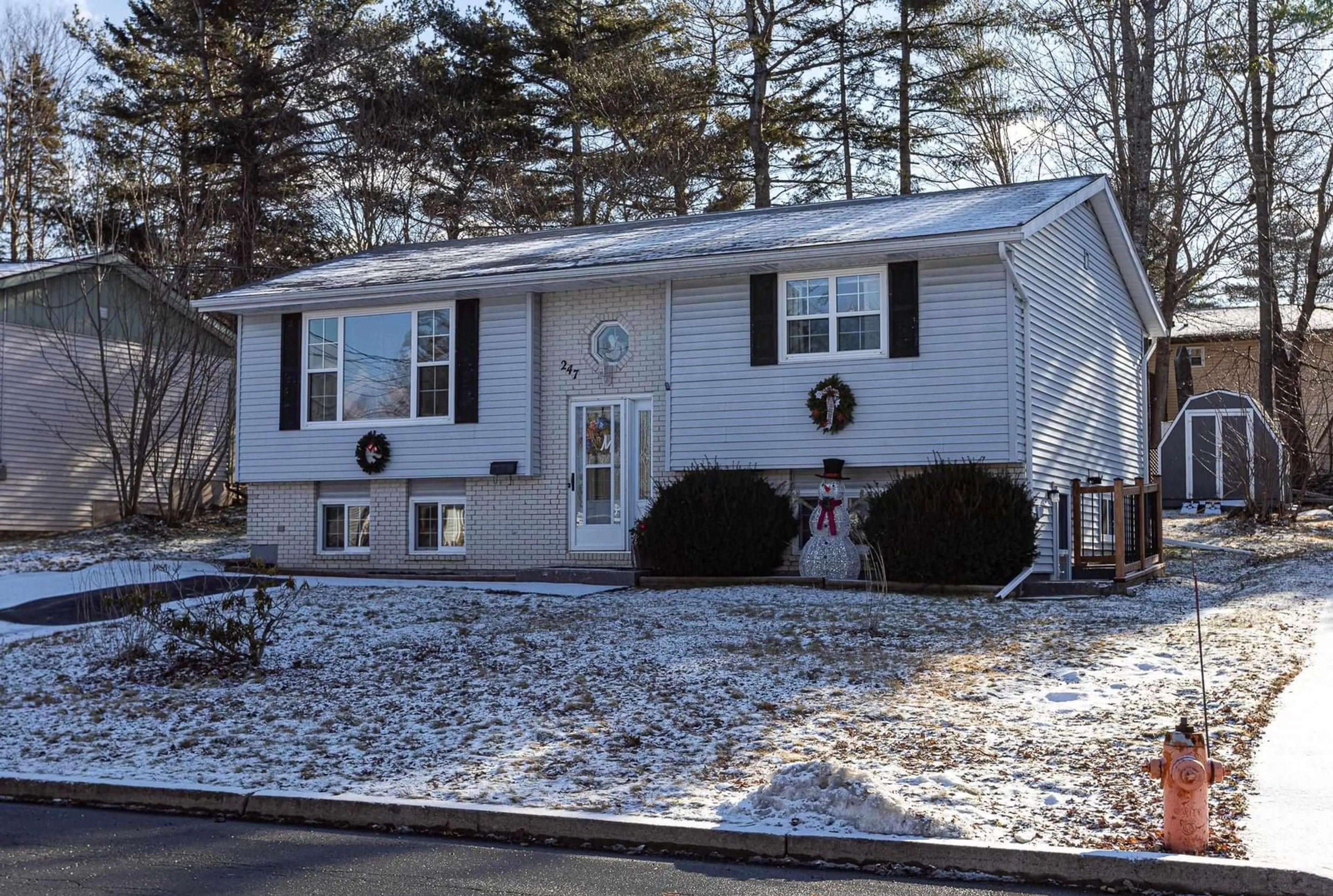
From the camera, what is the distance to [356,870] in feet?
19.1

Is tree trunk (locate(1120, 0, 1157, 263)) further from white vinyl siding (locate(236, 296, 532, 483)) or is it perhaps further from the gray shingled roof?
white vinyl siding (locate(236, 296, 532, 483))

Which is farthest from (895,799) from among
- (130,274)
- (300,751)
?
(130,274)

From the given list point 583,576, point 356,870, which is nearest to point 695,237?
point 583,576

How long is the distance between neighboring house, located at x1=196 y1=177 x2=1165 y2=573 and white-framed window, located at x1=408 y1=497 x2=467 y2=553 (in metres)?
0.03

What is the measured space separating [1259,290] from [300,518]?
2180 cm

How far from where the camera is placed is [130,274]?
26.2m

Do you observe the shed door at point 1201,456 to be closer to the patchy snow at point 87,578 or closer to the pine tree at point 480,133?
the pine tree at point 480,133

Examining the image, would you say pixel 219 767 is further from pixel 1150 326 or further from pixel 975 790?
pixel 1150 326

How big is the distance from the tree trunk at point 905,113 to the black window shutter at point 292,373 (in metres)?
16.3

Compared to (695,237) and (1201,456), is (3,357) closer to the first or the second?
(695,237)

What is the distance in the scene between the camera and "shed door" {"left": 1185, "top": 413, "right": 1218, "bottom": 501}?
32.8 metres

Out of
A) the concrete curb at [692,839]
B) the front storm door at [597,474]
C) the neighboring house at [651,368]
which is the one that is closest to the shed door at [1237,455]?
the neighboring house at [651,368]

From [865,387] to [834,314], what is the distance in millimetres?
1016

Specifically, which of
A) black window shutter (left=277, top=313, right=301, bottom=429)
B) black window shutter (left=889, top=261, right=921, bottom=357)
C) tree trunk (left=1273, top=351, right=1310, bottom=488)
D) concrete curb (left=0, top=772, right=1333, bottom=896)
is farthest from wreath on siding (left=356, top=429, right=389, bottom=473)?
tree trunk (left=1273, top=351, right=1310, bottom=488)
